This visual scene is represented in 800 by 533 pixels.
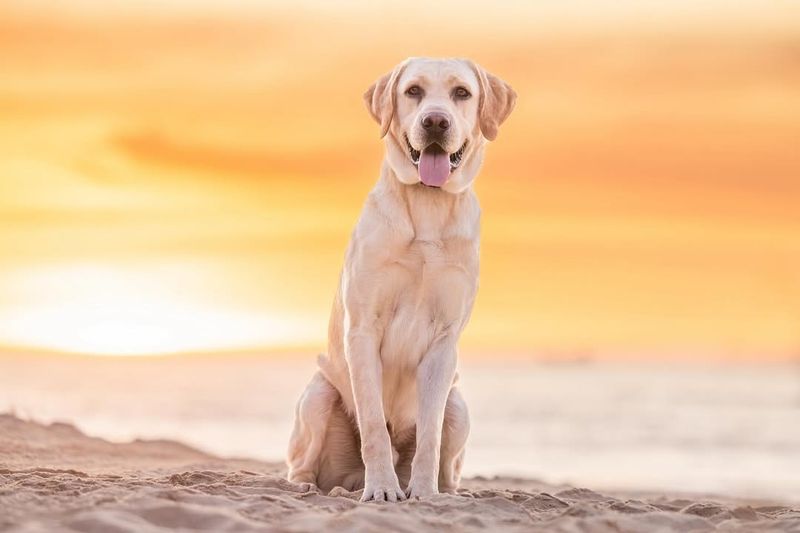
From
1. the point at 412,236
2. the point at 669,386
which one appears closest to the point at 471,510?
the point at 412,236

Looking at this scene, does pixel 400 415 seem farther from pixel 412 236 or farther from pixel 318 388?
pixel 412 236

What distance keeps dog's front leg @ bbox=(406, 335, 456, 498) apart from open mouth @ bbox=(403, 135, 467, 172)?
0.89 metres

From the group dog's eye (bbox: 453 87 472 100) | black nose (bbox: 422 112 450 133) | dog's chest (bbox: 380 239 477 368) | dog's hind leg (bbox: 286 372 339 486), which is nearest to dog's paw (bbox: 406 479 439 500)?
dog's chest (bbox: 380 239 477 368)

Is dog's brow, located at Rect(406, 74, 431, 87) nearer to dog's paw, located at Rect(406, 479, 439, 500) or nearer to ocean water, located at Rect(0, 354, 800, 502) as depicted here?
dog's paw, located at Rect(406, 479, 439, 500)

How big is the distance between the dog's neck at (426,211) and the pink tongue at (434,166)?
0.11 m

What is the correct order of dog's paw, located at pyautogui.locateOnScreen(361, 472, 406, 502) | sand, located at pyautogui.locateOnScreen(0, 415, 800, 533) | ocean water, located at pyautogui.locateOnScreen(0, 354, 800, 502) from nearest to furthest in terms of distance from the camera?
1. sand, located at pyautogui.locateOnScreen(0, 415, 800, 533)
2. dog's paw, located at pyautogui.locateOnScreen(361, 472, 406, 502)
3. ocean water, located at pyautogui.locateOnScreen(0, 354, 800, 502)

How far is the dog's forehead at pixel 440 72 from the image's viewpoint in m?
5.61

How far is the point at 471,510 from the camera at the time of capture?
489 cm

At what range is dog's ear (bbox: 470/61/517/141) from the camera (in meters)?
5.76

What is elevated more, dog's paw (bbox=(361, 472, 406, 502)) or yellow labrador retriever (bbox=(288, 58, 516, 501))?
yellow labrador retriever (bbox=(288, 58, 516, 501))

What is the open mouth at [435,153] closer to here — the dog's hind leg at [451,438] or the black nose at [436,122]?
the black nose at [436,122]

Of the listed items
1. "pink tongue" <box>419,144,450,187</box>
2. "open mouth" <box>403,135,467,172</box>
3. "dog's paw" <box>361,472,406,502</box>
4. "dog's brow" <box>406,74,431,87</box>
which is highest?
"dog's brow" <box>406,74,431,87</box>

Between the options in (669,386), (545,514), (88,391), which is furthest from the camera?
(669,386)

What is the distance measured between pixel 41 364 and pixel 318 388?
3353 centimetres
